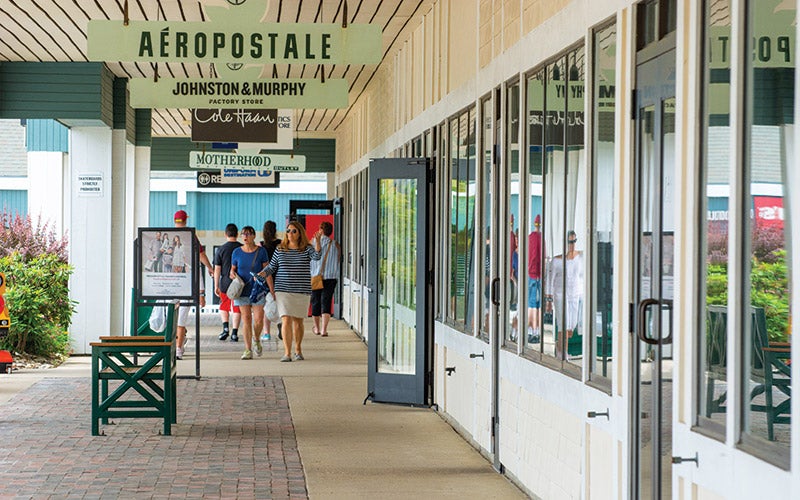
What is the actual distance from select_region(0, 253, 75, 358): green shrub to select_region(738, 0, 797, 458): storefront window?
11813 millimetres

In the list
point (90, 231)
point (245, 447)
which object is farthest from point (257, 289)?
point (245, 447)

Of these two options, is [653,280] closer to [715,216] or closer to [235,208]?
[715,216]

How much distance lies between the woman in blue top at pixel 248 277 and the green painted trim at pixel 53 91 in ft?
8.15

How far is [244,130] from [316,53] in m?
6.32

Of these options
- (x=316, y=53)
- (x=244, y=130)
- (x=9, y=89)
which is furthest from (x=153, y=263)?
(x=316, y=53)

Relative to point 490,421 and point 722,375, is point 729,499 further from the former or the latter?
point 490,421

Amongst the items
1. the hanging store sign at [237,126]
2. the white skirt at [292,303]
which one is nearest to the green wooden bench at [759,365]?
the white skirt at [292,303]

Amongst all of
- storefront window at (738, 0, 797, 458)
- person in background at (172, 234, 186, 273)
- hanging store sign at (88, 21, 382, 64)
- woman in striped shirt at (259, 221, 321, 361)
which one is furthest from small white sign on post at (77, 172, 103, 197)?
storefront window at (738, 0, 797, 458)

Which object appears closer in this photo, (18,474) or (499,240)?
(18,474)

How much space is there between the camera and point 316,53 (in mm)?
8508

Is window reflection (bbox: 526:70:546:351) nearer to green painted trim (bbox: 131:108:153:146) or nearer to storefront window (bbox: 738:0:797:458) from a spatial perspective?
storefront window (bbox: 738:0:797:458)

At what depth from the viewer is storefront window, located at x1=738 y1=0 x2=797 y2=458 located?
12.1 ft

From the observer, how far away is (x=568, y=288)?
6340 mm

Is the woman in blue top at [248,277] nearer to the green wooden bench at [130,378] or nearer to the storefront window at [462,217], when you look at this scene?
the storefront window at [462,217]
